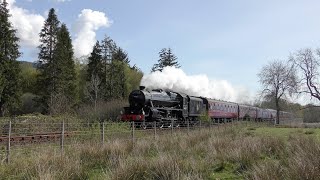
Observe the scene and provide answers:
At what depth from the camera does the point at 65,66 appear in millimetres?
54094

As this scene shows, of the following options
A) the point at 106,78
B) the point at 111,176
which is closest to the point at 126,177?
the point at 111,176

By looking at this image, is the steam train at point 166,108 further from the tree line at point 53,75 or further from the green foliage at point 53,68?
the green foliage at point 53,68

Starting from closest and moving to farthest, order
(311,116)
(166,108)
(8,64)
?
(166,108), (8,64), (311,116)

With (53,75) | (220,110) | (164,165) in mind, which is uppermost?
(53,75)

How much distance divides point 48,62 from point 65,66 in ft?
7.91

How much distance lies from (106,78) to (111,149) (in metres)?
53.2

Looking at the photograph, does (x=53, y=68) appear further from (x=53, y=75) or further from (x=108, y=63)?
(x=108, y=63)

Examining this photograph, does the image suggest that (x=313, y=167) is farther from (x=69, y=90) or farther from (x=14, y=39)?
(x=69, y=90)

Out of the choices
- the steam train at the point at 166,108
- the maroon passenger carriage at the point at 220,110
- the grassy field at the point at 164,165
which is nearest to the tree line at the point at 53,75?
the steam train at the point at 166,108

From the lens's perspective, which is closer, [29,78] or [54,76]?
[54,76]

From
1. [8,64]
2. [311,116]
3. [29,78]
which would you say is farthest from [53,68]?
[311,116]

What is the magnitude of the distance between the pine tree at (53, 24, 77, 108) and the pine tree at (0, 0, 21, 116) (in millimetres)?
5387

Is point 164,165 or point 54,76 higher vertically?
point 54,76

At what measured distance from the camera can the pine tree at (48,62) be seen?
5097 cm
